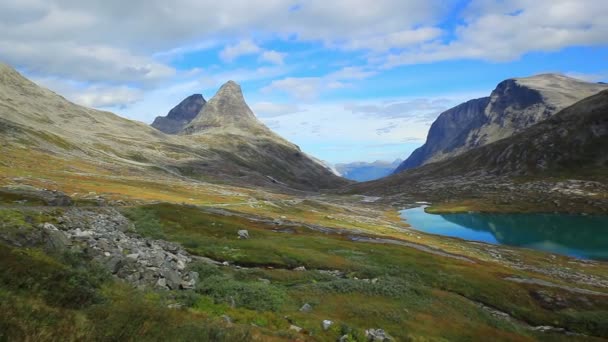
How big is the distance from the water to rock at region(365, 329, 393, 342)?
98.9 metres

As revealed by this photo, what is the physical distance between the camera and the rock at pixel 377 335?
26562 millimetres

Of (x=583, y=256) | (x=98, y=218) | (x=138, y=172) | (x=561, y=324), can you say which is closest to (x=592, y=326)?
(x=561, y=324)

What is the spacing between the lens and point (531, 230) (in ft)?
466

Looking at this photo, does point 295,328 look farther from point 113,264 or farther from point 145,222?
point 145,222

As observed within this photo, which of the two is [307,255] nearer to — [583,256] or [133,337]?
[133,337]

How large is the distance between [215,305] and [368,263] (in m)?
33.8

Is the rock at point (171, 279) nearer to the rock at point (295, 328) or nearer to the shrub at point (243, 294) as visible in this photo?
the shrub at point (243, 294)

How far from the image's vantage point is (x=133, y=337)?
12.5 metres

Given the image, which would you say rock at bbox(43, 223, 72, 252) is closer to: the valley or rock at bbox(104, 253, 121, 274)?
the valley

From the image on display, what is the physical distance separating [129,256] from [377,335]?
746 inches

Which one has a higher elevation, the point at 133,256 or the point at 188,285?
the point at 133,256

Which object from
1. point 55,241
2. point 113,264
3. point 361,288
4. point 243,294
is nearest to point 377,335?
point 243,294

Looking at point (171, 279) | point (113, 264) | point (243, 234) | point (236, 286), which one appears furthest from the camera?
point (243, 234)

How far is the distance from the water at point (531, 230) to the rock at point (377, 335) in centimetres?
9889
